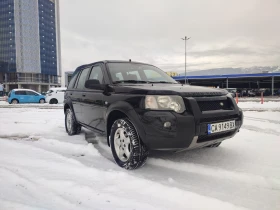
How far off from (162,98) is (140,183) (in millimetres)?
1084

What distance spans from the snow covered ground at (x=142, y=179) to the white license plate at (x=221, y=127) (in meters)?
0.57

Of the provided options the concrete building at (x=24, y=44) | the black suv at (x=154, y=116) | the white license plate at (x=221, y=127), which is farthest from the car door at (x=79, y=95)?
the concrete building at (x=24, y=44)

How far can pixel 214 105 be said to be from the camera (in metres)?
2.88

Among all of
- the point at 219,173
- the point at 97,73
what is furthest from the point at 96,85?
the point at 219,173

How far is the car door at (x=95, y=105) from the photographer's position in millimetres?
3543

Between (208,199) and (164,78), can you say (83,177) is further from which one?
(164,78)

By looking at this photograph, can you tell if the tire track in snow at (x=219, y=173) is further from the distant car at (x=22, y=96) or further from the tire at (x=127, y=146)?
the distant car at (x=22, y=96)

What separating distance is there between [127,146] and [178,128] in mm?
864

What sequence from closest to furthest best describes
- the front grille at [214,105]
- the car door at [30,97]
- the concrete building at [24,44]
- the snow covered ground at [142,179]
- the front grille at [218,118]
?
the snow covered ground at [142,179] → the front grille at [218,118] → the front grille at [214,105] → the car door at [30,97] → the concrete building at [24,44]

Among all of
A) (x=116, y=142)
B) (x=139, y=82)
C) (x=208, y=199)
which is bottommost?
(x=208, y=199)

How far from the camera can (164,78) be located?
161 inches

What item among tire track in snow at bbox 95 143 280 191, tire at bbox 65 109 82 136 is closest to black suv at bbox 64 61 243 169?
tire track in snow at bbox 95 143 280 191

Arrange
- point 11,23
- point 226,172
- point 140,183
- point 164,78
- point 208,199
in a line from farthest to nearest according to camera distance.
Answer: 1. point 11,23
2. point 164,78
3. point 226,172
4. point 140,183
5. point 208,199

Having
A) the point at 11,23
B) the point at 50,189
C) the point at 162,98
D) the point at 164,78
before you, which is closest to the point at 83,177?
the point at 50,189
